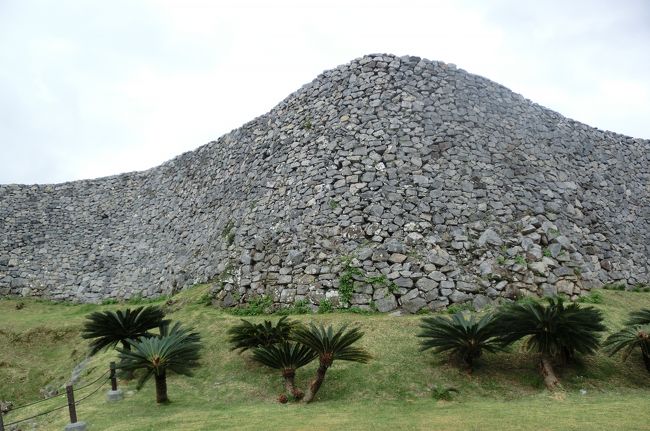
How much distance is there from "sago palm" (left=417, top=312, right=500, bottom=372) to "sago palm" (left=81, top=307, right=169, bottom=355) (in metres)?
6.88

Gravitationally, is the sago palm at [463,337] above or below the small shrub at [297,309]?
below

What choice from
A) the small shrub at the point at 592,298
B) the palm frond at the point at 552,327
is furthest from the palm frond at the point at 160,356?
the small shrub at the point at 592,298

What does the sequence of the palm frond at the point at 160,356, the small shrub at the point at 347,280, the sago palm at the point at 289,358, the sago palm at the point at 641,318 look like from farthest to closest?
the small shrub at the point at 347,280, the sago palm at the point at 641,318, the sago palm at the point at 289,358, the palm frond at the point at 160,356

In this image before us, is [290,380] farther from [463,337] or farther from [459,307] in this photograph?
[459,307]

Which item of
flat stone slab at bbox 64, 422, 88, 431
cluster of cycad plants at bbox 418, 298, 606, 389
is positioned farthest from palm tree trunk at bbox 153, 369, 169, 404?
cluster of cycad plants at bbox 418, 298, 606, 389

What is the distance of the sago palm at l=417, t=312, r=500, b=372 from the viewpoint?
10234mm

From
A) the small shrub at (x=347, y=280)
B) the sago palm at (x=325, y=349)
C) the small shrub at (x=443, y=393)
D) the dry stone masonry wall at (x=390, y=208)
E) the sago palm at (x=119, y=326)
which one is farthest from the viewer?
the dry stone masonry wall at (x=390, y=208)

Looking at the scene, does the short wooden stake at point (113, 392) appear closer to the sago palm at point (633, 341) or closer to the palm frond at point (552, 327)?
the palm frond at point (552, 327)

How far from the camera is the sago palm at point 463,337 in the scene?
10234 millimetres

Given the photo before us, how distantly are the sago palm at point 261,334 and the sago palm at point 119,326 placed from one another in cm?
212

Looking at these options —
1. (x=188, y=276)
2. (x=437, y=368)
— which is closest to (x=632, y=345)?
(x=437, y=368)

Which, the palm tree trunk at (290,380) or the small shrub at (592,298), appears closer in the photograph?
the palm tree trunk at (290,380)

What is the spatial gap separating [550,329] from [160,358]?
319 inches

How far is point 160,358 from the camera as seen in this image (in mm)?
9477
